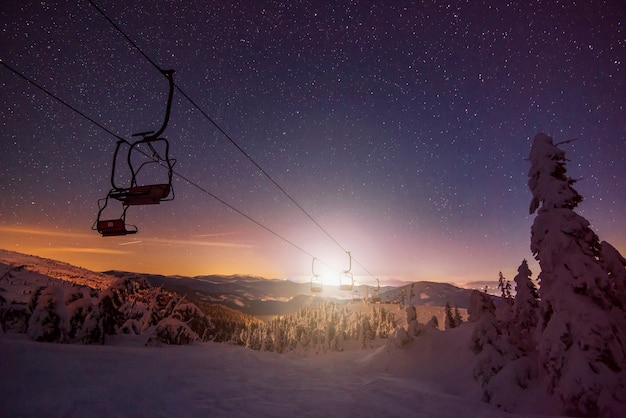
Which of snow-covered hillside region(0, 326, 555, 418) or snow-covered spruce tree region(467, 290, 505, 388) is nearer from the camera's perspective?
snow-covered hillside region(0, 326, 555, 418)

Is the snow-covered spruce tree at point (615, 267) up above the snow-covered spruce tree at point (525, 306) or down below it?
above

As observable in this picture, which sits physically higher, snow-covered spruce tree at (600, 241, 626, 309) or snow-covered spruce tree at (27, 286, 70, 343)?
snow-covered spruce tree at (600, 241, 626, 309)

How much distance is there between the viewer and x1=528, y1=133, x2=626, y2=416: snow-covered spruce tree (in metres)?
12.7

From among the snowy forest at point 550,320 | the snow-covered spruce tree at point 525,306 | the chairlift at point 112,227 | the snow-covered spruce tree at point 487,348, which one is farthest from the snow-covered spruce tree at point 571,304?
the chairlift at point 112,227

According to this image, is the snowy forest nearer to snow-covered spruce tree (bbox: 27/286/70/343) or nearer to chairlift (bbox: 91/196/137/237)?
snow-covered spruce tree (bbox: 27/286/70/343)

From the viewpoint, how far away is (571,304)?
14102 mm

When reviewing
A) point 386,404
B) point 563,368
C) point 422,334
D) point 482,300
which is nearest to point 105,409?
point 386,404

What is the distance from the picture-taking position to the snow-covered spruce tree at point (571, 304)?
12.7 meters

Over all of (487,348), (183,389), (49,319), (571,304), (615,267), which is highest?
(615,267)

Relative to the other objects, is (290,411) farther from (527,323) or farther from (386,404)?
(527,323)

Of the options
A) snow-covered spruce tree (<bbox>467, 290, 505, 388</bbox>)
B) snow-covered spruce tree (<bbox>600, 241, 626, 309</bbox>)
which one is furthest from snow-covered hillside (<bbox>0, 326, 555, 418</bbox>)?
snow-covered spruce tree (<bbox>600, 241, 626, 309</bbox>)

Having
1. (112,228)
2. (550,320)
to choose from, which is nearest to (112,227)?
(112,228)

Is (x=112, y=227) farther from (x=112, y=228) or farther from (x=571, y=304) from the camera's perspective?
(x=571, y=304)

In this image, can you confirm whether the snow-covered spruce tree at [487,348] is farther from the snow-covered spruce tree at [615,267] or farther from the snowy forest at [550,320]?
the snow-covered spruce tree at [615,267]
